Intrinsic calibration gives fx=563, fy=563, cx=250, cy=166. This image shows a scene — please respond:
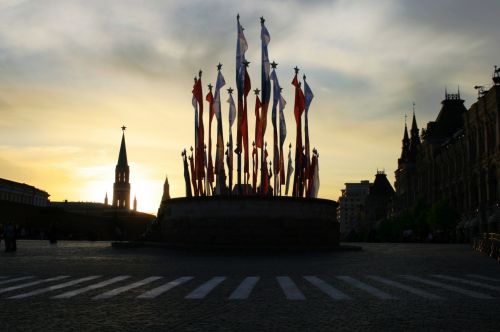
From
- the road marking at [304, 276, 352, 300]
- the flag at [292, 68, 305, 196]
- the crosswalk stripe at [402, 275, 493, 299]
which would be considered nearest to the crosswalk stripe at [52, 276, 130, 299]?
the road marking at [304, 276, 352, 300]

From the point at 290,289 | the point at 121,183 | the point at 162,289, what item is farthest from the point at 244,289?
the point at 121,183

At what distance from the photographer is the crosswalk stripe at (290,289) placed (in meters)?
10.9

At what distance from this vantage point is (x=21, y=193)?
137m

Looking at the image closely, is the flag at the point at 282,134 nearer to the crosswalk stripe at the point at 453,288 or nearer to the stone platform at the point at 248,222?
the stone platform at the point at 248,222

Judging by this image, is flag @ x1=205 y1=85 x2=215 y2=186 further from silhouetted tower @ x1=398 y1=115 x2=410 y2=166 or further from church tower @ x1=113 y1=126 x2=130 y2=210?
church tower @ x1=113 y1=126 x2=130 y2=210

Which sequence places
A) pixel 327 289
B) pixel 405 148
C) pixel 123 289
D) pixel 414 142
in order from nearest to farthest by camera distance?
pixel 123 289 < pixel 327 289 < pixel 414 142 < pixel 405 148

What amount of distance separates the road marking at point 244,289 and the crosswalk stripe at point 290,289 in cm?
67

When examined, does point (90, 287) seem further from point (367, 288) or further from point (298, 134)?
point (298, 134)

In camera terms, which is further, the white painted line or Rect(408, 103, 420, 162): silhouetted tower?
Rect(408, 103, 420, 162): silhouetted tower

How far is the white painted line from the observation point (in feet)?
35.9

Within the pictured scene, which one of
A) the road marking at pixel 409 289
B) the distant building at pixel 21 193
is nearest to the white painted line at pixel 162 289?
the road marking at pixel 409 289

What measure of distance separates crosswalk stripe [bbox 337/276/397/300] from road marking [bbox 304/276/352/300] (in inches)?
25.0

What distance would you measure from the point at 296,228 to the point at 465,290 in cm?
2284

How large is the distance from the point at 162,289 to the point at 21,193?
446 feet
